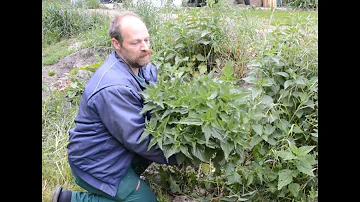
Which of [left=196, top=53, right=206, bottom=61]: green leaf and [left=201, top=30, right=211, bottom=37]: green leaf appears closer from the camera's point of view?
[left=201, top=30, right=211, bottom=37]: green leaf

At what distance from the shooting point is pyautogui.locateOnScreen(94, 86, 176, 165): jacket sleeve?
304 centimetres

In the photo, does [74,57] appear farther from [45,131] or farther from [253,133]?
[253,133]

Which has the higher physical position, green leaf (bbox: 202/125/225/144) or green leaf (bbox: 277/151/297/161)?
green leaf (bbox: 202/125/225/144)

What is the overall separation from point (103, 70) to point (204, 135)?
96 cm

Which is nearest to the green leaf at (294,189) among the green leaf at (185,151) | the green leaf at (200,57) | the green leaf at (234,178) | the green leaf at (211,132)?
the green leaf at (234,178)

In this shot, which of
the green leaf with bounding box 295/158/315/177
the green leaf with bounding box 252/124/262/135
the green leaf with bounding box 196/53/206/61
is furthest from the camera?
the green leaf with bounding box 196/53/206/61

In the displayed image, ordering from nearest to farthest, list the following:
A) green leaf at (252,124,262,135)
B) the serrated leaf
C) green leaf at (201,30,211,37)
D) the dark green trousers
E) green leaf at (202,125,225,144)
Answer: green leaf at (202,125,225,144), the dark green trousers, green leaf at (252,124,262,135), the serrated leaf, green leaf at (201,30,211,37)

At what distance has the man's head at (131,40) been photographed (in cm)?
337


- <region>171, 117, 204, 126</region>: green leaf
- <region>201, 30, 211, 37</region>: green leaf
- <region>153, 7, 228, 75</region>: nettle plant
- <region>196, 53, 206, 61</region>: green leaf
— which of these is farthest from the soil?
<region>171, 117, 204, 126</region>: green leaf

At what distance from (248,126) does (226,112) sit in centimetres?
59

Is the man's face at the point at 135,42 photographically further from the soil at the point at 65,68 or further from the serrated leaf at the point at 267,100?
the soil at the point at 65,68

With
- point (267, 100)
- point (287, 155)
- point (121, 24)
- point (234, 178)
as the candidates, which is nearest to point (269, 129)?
point (267, 100)

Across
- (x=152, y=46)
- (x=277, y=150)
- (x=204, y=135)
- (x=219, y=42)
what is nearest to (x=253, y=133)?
(x=277, y=150)

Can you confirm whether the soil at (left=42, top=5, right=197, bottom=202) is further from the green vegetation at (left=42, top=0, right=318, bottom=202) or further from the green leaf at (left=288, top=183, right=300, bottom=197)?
the green leaf at (left=288, top=183, right=300, bottom=197)
